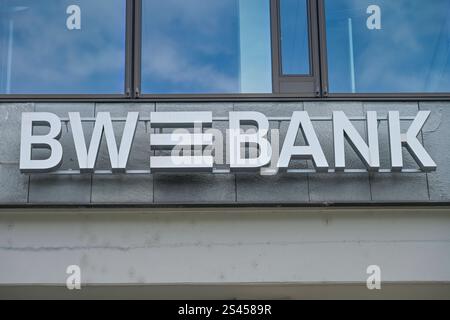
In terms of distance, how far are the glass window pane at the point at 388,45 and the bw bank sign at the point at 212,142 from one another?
0.68 meters

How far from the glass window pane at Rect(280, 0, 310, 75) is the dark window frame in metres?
0.05

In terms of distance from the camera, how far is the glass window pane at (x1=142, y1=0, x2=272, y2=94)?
720 centimetres

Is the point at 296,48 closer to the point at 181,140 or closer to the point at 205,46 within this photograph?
the point at 205,46

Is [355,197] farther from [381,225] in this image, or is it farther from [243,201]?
[243,201]

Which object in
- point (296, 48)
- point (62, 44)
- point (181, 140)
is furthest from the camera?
point (62, 44)

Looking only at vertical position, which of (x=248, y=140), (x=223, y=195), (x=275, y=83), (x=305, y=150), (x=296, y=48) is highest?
(x=296, y=48)

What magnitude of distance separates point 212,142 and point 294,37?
156cm

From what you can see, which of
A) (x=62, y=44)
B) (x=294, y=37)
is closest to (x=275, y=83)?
(x=294, y=37)

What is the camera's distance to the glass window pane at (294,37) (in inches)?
282

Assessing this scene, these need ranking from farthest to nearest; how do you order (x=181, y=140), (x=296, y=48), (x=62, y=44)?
1. (x=62, y=44)
2. (x=296, y=48)
3. (x=181, y=140)

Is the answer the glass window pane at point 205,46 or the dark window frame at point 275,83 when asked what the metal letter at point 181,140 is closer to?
the dark window frame at point 275,83

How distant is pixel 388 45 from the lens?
24.2ft

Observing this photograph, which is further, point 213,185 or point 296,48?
point 296,48

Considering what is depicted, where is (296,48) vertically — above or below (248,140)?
above
